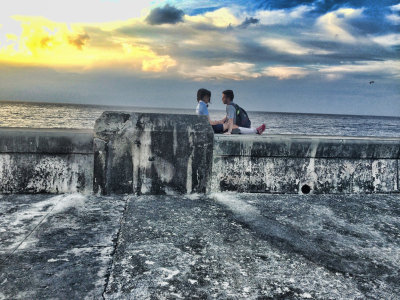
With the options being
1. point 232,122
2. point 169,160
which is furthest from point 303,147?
point 169,160

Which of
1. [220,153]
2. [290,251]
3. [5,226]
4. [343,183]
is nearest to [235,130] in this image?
[220,153]

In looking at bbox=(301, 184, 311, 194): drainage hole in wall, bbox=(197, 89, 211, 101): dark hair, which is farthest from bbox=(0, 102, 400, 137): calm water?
bbox=(301, 184, 311, 194): drainage hole in wall

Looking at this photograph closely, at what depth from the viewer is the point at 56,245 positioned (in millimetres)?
2232

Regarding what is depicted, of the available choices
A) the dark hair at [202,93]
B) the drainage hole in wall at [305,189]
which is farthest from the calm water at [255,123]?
the drainage hole in wall at [305,189]

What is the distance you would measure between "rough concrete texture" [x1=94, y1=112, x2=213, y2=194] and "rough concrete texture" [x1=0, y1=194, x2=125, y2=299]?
35 cm

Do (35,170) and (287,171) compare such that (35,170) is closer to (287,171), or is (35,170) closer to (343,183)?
(287,171)

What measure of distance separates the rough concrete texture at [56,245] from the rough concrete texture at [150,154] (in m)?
0.35

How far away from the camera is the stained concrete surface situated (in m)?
1.76

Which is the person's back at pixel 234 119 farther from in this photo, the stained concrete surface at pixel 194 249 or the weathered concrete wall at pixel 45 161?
the weathered concrete wall at pixel 45 161

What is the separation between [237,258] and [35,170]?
263 cm

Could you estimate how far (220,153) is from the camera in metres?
3.83

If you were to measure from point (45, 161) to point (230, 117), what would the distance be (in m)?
2.87

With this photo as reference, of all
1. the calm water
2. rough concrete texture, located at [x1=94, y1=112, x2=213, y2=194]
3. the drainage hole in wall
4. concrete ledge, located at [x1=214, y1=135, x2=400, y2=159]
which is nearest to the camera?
rough concrete texture, located at [x1=94, y1=112, x2=213, y2=194]

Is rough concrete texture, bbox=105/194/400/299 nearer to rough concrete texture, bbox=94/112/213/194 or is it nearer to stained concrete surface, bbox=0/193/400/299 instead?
stained concrete surface, bbox=0/193/400/299
